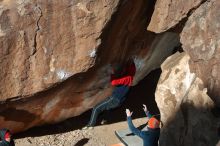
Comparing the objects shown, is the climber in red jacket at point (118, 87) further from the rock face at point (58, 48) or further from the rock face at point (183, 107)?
the rock face at point (183, 107)

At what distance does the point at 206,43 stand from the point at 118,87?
1895 millimetres

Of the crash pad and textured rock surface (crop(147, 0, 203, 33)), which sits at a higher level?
textured rock surface (crop(147, 0, 203, 33))

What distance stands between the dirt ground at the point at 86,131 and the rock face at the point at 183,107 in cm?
117

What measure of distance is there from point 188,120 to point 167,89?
0.71 metres

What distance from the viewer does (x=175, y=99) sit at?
710 cm

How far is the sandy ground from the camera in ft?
25.7

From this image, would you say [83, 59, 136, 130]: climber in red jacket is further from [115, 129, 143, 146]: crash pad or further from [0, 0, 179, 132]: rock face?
[115, 129, 143, 146]: crash pad

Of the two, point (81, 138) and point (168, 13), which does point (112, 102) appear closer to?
point (81, 138)

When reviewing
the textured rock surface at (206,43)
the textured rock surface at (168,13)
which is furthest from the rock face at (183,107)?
the textured rock surface at (168,13)

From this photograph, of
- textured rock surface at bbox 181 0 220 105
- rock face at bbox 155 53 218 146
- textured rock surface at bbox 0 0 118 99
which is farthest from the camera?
textured rock surface at bbox 0 0 118 99

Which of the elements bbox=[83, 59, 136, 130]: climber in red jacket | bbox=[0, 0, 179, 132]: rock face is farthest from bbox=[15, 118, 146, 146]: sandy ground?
bbox=[0, 0, 179, 132]: rock face

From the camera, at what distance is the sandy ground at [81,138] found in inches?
309

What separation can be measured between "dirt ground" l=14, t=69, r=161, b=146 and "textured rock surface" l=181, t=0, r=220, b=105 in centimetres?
201

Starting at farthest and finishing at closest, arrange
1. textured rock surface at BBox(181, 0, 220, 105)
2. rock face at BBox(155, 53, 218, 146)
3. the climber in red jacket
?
the climber in red jacket → rock face at BBox(155, 53, 218, 146) → textured rock surface at BBox(181, 0, 220, 105)
